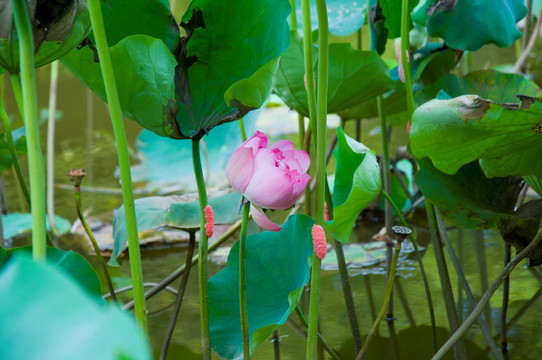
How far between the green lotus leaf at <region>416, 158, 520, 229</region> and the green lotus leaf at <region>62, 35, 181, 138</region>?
0.19 meters

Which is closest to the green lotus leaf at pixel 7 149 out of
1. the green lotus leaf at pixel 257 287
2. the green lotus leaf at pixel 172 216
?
the green lotus leaf at pixel 172 216

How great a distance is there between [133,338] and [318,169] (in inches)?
7.9

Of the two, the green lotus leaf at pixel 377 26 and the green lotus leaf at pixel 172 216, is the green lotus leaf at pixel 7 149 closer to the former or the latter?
the green lotus leaf at pixel 172 216

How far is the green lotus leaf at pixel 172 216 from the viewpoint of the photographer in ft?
1.52

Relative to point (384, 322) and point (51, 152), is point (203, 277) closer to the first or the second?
point (384, 322)

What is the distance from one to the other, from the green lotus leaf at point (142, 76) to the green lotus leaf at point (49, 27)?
0.03 metres

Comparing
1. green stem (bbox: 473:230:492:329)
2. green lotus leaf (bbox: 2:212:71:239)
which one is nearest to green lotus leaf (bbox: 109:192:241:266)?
green stem (bbox: 473:230:492:329)

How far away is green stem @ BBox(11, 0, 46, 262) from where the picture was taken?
0.20 meters

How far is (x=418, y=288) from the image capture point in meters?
0.59

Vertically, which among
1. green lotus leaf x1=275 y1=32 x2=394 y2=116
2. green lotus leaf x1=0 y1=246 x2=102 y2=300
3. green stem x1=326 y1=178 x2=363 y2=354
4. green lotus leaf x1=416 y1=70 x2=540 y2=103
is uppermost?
green lotus leaf x1=275 y1=32 x2=394 y2=116

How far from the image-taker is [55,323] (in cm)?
13

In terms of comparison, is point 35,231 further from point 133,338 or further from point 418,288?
point 418,288

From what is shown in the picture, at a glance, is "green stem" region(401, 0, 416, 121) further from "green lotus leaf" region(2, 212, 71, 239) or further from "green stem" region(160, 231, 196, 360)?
"green lotus leaf" region(2, 212, 71, 239)

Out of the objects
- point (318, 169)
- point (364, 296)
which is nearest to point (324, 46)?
point (318, 169)
